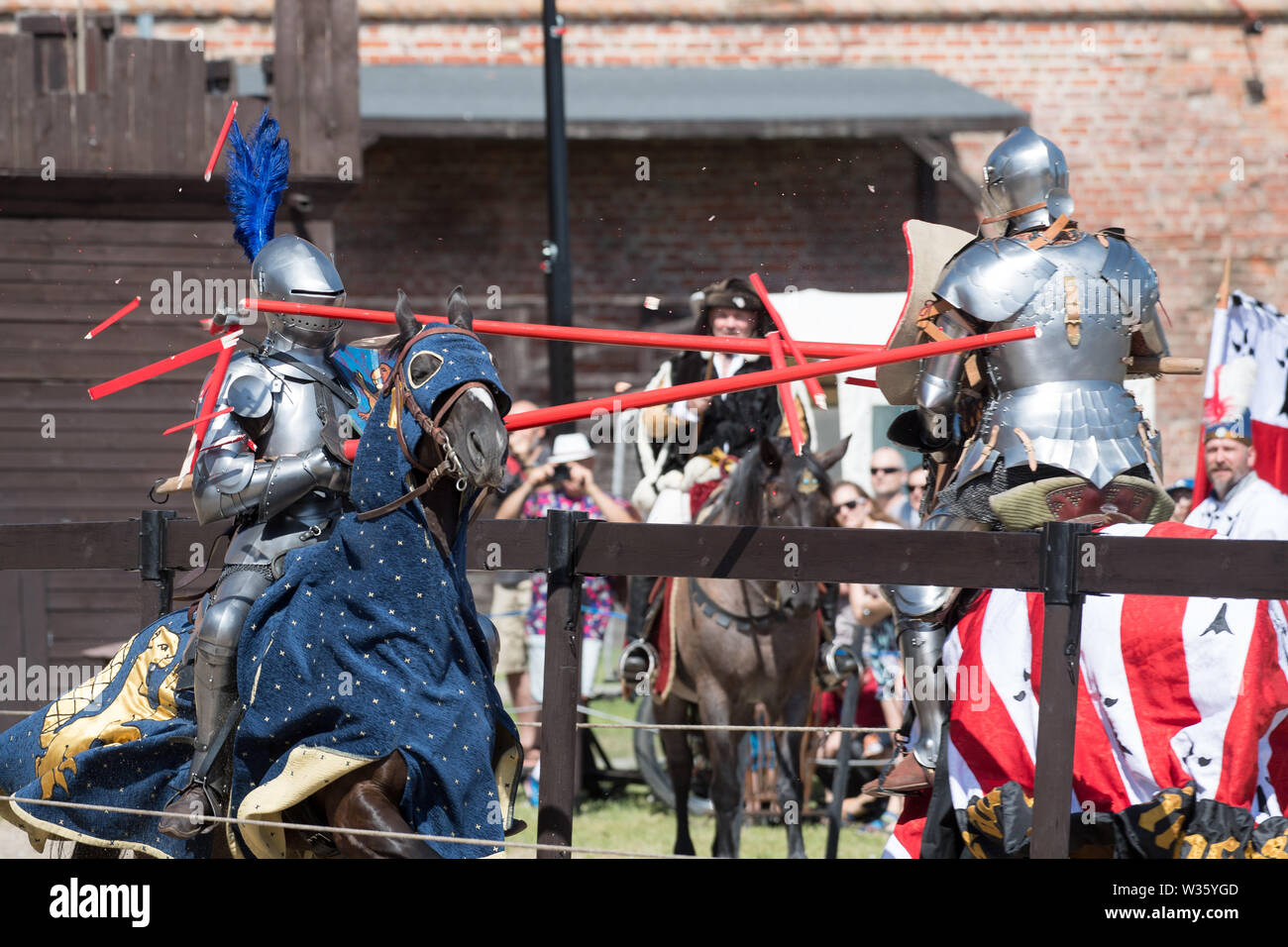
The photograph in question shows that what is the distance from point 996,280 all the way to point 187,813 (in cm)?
258

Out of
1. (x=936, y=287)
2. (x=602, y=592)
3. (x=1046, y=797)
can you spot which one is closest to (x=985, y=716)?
(x=1046, y=797)

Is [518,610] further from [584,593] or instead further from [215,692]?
[215,692]

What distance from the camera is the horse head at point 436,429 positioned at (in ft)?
11.2

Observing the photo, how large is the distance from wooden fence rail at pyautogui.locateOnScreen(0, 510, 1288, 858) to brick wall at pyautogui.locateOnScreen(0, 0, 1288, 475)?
895 cm

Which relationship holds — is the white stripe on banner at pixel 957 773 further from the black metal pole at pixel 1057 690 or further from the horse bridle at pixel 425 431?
the horse bridle at pixel 425 431

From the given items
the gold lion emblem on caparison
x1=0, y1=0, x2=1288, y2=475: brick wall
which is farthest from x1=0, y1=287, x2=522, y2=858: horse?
x1=0, y1=0, x2=1288, y2=475: brick wall

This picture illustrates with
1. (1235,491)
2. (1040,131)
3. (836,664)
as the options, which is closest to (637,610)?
(836,664)

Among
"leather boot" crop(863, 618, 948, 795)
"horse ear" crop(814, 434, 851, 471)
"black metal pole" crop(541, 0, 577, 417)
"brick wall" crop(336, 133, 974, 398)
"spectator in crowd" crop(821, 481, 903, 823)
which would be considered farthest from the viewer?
"brick wall" crop(336, 133, 974, 398)

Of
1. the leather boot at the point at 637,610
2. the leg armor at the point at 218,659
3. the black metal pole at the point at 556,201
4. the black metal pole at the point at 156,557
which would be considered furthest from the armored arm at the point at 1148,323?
the black metal pole at the point at 556,201

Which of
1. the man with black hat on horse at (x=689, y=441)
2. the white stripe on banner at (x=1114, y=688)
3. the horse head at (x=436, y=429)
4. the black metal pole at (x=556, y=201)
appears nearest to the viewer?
the horse head at (x=436, y=429)

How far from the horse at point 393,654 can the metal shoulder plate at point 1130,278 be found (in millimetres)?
1885

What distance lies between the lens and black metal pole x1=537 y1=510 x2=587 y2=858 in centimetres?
407

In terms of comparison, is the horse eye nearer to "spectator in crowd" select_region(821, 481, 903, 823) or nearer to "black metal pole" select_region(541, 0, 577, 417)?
"spectator in crowd" select_region(821, 481, 903, 823)

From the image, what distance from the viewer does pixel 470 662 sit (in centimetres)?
368
